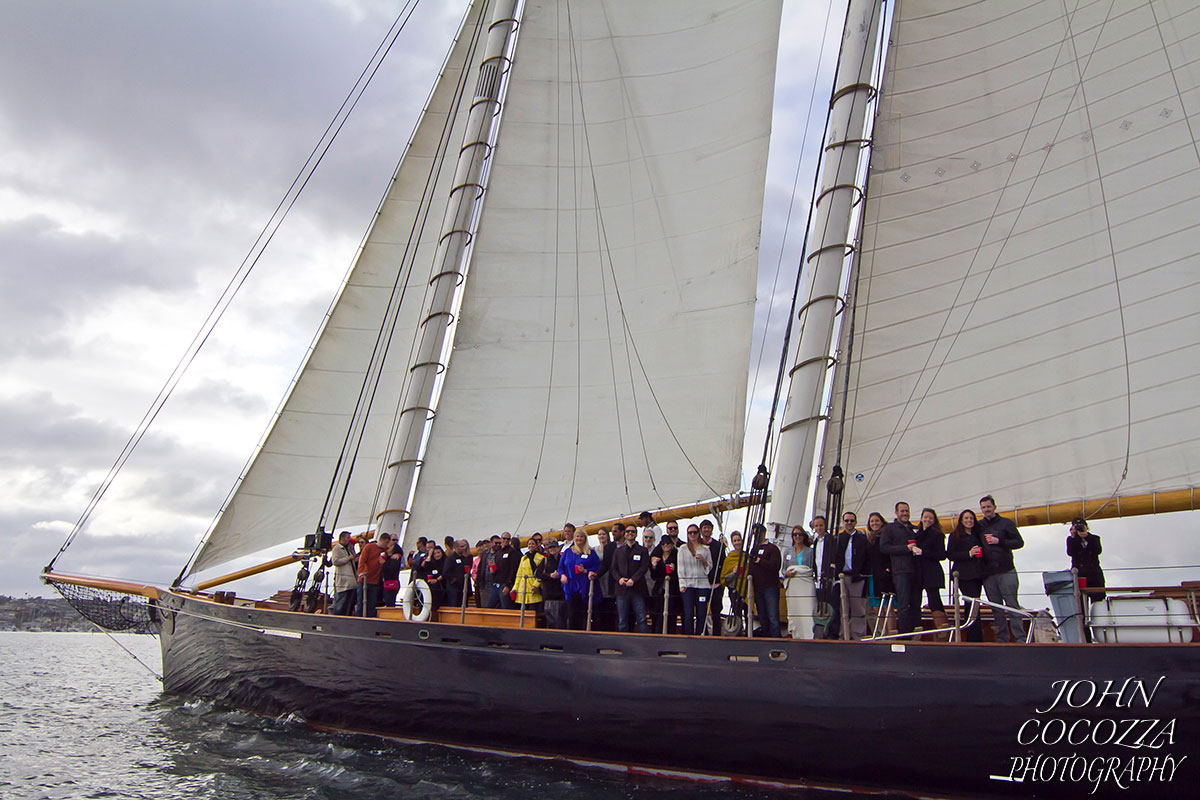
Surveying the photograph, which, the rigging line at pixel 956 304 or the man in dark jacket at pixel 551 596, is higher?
the rigging line at pixel 956 304

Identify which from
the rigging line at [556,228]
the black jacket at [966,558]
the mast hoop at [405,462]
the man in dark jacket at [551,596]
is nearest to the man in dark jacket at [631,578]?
the man in dark jacket at [551,596]

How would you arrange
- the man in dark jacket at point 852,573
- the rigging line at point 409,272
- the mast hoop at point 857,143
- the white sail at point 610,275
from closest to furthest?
the man in dark jacket at point 852,573
the mast hoop at point 857,143
the white sail at point 610,275
the rigging line at point 409,272

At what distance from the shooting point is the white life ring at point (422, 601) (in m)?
12.3

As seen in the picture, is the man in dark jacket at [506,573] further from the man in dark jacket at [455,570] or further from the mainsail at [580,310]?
the mainsail at [580,310]

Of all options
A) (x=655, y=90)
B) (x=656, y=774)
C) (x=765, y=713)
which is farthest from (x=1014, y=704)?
(x=655, y=90)

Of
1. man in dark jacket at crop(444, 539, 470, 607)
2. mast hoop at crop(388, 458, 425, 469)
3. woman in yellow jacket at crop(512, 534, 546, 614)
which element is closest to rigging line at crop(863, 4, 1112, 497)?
woman in yellow jacket at crop(512, 534, 546, 614)

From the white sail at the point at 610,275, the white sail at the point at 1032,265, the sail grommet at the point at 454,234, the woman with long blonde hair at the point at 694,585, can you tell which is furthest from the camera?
the sail grommet at the point at 454,234

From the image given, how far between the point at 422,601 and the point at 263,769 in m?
2.88

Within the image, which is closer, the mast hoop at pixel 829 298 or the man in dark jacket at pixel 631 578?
the man in dark jacket at pixel 631 578

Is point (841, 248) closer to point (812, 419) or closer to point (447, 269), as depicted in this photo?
point (812, 419)

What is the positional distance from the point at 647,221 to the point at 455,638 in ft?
Result: 29.8

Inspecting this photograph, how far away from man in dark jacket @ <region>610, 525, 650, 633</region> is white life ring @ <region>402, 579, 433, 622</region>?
2757 millimetres

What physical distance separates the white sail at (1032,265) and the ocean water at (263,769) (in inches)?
206

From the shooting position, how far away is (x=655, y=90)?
18.1 meters
